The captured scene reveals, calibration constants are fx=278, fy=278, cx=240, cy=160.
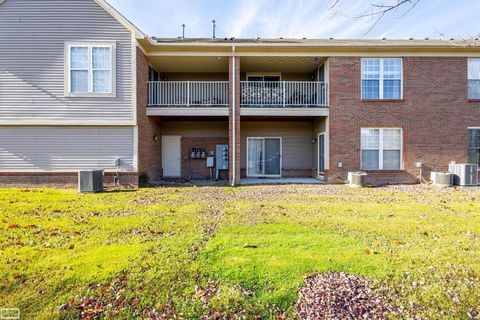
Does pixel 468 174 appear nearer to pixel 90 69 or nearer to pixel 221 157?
pixel 221 157

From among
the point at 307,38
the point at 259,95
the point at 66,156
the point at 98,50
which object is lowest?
the point at 66,156

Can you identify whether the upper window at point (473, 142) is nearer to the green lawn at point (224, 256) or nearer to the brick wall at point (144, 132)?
the green lawn at point (224, 256)

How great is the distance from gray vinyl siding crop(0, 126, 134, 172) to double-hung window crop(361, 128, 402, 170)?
10518mm

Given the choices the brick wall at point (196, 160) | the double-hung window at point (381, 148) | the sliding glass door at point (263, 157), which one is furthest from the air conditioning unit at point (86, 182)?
the double-hung window at point (381, 148)

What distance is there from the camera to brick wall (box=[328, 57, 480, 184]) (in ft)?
42.1

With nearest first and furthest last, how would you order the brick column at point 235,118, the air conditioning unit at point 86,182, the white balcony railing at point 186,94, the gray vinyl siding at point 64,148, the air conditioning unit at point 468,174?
the air conditioning unit at point 86,182 < the gray vinyl siding at point 64,148 < the air conditioning unit at point 468,174 < the brick column at point 235,118 < the white balcony railing at point 186,94

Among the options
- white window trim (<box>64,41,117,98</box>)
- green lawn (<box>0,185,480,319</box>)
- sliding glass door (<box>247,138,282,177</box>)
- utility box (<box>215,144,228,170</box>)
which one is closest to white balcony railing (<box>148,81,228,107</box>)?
white window trim (<box>64,41,117,98</box>)

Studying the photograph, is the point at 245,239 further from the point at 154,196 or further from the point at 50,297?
the point at 154,196

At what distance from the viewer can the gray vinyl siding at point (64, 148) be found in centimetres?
1138

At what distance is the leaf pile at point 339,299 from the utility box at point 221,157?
11802 millimetres

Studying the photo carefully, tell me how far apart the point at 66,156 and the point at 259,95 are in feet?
30.3

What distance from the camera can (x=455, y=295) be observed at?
338cm

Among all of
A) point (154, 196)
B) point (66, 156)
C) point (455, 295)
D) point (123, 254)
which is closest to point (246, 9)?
point (154, 196)

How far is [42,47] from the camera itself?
1131cm
